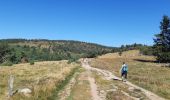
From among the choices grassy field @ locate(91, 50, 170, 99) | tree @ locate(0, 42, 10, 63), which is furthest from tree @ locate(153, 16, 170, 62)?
tree @ locate(0, 42, 10, 63)

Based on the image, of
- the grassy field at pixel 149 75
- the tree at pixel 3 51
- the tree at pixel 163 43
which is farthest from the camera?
the tree at pixel 3 51

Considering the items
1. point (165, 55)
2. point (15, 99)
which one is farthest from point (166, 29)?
point (15, 99)

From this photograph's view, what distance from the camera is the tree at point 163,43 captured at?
304 ft

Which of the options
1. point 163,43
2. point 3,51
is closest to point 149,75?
point 163,43

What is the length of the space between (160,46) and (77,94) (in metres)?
73.2

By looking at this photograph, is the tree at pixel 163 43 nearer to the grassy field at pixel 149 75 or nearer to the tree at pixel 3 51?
the grassy field at pixel 149 75

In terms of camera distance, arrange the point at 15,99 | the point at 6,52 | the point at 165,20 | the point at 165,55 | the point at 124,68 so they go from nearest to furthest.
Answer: the point at 15,99 < the point at 124,68 < the point at 165,55 < the point at 165,20 < the point at 6,52

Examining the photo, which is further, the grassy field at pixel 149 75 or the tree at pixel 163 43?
the tree at pixel 163 43

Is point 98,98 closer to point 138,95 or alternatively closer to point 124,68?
point 138,95

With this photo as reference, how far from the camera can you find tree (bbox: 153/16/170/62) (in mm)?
92750

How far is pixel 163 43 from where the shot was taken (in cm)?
9531

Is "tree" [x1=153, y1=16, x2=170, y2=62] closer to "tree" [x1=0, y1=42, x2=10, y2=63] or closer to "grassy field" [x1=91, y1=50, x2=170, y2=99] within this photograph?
"grassy field" [x1=91, y1=50, x2=170, y2=99]

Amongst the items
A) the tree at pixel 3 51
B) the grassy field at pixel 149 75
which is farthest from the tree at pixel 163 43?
the tree at pixel 3 51

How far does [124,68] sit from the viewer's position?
37531mm
